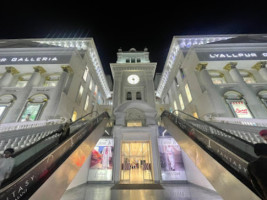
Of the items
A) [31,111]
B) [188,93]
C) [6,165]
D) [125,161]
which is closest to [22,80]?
[31,111]

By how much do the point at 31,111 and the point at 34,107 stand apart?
21.9 inches

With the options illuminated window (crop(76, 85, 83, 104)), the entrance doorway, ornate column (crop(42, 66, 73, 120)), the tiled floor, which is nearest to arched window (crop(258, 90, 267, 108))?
the tiled floor

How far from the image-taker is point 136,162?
12289 millimetres

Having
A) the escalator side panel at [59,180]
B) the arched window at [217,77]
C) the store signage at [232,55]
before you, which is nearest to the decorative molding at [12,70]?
the escalator side panel at [59,180]

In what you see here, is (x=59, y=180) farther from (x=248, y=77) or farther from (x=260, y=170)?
(x=248, y=77)

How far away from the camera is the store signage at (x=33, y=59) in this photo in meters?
16.9

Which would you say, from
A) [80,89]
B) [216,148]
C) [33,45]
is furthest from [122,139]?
[33,45]

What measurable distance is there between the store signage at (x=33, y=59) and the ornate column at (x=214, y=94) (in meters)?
19.2

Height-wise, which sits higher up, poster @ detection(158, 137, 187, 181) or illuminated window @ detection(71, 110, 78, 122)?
illuminated window @ detection(71, 110, 78, 122)

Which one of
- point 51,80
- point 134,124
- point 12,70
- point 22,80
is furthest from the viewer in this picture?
point 22,80

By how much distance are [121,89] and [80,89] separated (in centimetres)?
680

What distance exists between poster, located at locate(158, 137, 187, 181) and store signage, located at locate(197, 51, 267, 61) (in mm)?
13066

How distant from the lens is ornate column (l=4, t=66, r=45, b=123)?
1364cm

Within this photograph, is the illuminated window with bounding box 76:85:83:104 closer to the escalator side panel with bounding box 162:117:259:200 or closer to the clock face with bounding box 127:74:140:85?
the clock face with bounding box 127:74:140:85
